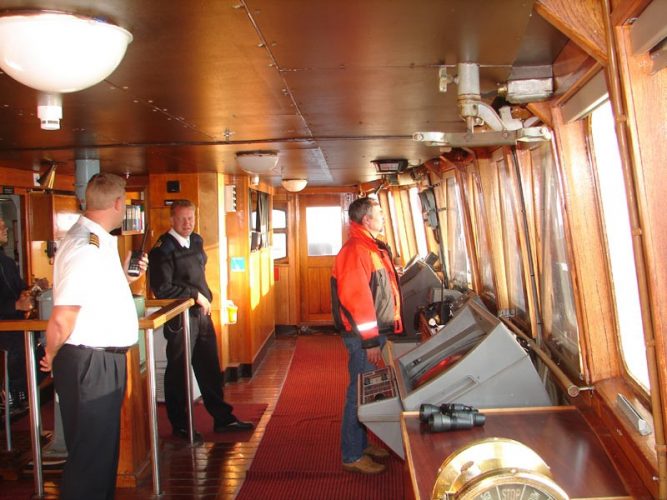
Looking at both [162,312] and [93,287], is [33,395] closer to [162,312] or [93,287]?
[162,312]

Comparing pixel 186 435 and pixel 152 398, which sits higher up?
pixel 152 398

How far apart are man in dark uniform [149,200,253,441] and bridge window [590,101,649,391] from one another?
3068 mm

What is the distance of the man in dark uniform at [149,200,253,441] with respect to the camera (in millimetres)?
4520

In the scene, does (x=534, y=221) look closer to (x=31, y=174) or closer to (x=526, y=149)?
(x=526, y=149)

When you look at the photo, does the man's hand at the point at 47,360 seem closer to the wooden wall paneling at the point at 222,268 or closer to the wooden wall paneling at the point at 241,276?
the wooden wall paneling at the point at 222,268

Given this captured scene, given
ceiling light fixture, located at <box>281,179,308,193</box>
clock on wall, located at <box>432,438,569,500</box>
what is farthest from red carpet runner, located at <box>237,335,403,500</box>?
ceiling light fixture, located at <box>281,179,308,193</box>

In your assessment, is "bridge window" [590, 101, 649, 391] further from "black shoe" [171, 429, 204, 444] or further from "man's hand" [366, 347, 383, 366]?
"black shoe" [171, 429, 204, 444]

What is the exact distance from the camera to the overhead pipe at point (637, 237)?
5.07ft

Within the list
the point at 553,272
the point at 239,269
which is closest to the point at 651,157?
the point at 553,272

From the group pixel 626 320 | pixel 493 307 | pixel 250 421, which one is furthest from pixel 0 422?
pixel 626 320

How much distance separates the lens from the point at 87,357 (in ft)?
8.79

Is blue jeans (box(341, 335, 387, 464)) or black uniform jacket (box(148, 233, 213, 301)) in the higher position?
black uniform jacket (box(148, 233, 213, 301))

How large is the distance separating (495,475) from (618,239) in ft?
4.30

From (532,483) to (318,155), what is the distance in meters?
4.32
